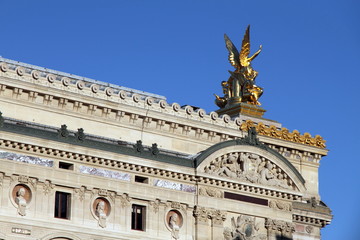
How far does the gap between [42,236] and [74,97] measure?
11.4 meters

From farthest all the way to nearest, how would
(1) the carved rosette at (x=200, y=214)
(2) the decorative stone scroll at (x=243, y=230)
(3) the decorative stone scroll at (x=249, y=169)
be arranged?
(3) the decorative stone scroll at (x=249, y=169)
(2) the decorative stone scroll at (x=243, y=230)
(1) the carved rosette at (x=200, y=214)

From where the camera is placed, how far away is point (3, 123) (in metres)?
61.3

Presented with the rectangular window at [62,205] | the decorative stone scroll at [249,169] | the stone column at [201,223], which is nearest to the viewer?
the rectangular window at [62,205]

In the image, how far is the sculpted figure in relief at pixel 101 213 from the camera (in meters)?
64.2

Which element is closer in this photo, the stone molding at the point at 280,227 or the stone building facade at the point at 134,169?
the stone building facade at the point at 134,169

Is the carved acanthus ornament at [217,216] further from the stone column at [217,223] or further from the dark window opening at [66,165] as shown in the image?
the dark window opening at [66,165]

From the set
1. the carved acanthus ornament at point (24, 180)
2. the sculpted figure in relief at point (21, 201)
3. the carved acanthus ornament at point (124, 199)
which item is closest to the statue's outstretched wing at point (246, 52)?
the carved acanthus ornament at point (124, 199)

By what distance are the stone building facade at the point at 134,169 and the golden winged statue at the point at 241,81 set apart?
1.93m

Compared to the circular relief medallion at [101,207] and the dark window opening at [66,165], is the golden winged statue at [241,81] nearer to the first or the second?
the circular relief medallion at [101,207]

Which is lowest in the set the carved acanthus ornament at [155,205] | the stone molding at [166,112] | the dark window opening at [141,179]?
the carved acanthus ornament at [155,205]

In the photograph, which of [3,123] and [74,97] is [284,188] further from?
[3,123]

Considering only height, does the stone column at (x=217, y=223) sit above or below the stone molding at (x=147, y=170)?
below

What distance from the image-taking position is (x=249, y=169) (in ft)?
233

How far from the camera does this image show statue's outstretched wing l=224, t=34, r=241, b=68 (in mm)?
81562
